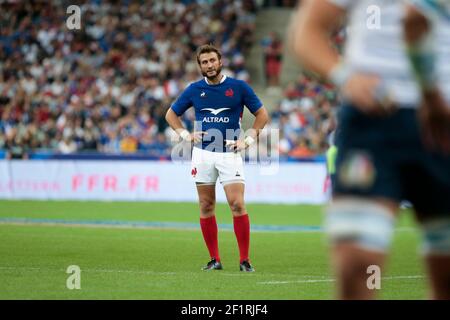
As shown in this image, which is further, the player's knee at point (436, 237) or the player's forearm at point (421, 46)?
the player's knee at point (436, 237)

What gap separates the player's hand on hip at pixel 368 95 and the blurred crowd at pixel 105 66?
24.4 meters

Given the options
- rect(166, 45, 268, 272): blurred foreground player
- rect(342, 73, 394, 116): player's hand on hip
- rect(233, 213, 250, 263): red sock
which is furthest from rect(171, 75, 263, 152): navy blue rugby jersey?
rect(342, 73, 394, 116): player's hand on hip

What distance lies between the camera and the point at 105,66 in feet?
117

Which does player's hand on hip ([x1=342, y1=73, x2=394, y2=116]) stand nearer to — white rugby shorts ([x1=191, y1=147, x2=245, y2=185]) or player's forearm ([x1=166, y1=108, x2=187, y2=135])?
white rugby shorts ([x1=191, y1=147, x2=245, y2=185])

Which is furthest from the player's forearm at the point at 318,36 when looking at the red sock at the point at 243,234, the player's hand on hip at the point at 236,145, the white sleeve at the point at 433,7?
the red sock at the point at 243,234

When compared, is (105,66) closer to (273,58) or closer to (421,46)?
(273,58)

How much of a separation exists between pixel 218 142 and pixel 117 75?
74.1ft

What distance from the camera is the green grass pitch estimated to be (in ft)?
34.0

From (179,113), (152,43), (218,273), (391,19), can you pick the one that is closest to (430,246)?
(391,19)

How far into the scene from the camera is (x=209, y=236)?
13.0 metres

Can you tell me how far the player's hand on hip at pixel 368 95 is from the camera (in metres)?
4.66

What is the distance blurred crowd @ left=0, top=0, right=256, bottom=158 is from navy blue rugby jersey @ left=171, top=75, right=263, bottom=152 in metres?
15.8

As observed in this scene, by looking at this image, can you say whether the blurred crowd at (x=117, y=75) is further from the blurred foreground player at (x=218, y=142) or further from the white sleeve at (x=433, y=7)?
the white sleeve at (x=433, y=7)
